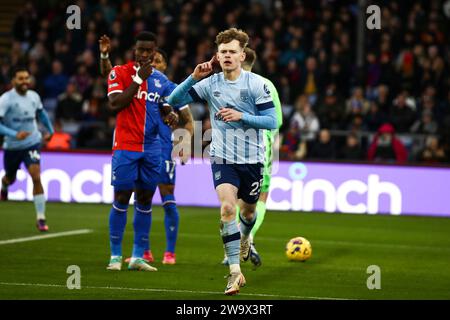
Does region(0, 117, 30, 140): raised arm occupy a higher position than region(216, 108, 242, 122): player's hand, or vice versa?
region(216, 108, 242, 122): player's hand

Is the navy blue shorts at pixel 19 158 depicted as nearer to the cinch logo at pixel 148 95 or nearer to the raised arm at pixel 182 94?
the cinch logo at pixel 148 95

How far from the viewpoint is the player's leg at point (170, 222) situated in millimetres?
11922

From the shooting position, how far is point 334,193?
19.6 m

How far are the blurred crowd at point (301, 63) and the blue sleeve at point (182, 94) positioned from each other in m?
10.6

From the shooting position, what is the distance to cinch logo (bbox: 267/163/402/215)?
63.5 ft

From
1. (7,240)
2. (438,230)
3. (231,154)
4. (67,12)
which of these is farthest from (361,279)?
(67,12)

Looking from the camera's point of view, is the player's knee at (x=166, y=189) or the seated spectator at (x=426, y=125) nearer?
the player's knee at (x=166, y=189)

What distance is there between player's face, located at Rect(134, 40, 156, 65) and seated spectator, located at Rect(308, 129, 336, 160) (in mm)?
10391

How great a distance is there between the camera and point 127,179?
11070 millimetres

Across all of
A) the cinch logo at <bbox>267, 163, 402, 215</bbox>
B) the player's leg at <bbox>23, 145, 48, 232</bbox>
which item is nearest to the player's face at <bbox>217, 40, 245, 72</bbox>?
the player's leg at <bbox>23, 145, 48, 232</bbox>

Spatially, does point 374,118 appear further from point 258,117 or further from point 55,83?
point 258,117

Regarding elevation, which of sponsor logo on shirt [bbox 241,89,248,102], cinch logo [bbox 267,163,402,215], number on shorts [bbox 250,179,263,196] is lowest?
cinch logo [bbox 267,163,402,215]

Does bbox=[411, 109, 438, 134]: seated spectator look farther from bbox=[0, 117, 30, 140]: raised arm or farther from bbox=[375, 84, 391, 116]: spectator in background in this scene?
bbox=[0, 117, 30, 140]: raised arm

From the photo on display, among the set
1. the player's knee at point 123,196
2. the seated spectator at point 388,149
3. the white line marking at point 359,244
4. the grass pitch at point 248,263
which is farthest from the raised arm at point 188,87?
the seated spectator at point 388,149
